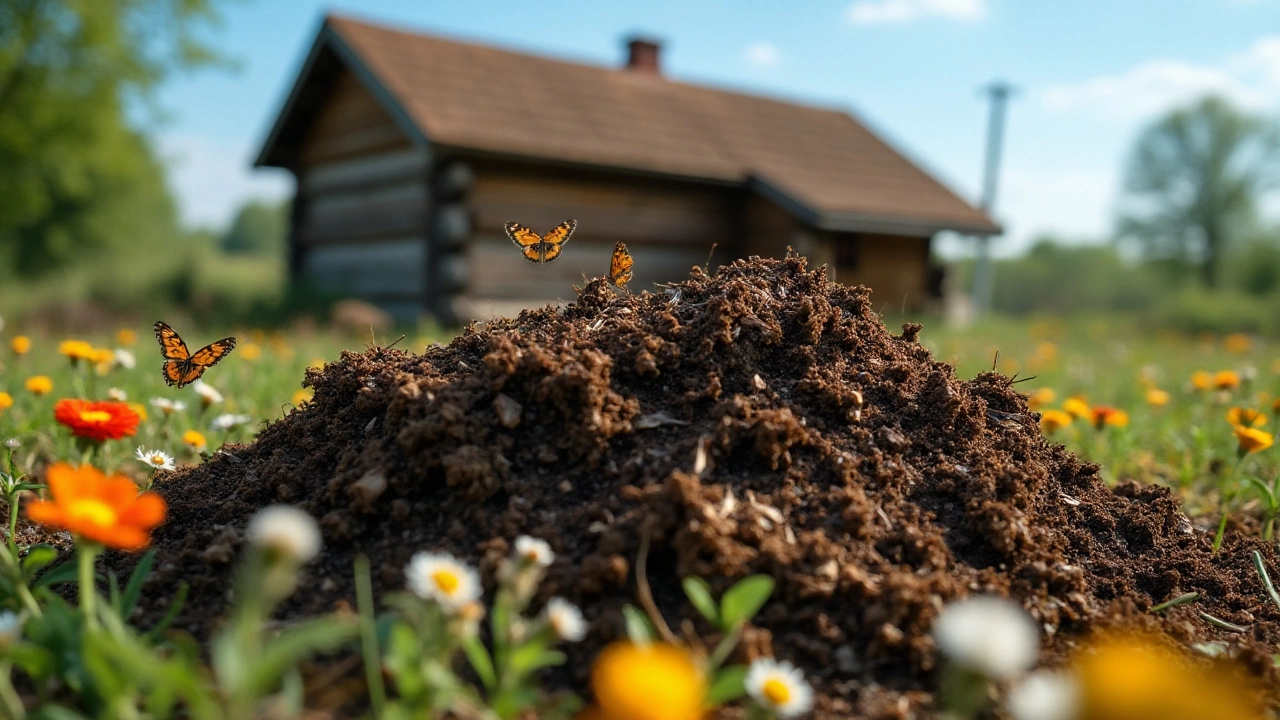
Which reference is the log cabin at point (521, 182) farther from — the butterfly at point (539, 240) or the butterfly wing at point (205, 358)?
the butterfly wing at point (205, 358)

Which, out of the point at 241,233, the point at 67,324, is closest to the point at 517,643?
the point at 67,324

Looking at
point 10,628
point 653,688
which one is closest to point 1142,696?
point 653,688

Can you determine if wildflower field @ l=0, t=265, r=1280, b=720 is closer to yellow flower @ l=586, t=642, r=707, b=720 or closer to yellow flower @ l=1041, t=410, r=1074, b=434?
yellow flower @ l=586, t=642, r=707, b=720

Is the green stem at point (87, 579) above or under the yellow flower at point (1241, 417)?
under

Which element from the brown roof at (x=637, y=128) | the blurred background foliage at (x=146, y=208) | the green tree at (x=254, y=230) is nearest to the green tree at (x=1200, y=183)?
the blurred background foliage at (x=146, y=208)

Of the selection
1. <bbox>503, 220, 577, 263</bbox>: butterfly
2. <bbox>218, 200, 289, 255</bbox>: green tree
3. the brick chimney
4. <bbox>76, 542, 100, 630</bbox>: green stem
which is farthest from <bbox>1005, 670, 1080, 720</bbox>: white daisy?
<bbox>218, 200, 289, 255</bbox>: green tree

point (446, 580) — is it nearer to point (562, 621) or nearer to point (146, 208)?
point (562, 621)

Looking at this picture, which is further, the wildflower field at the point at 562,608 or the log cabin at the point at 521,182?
the log cabin at the point at 521,182
